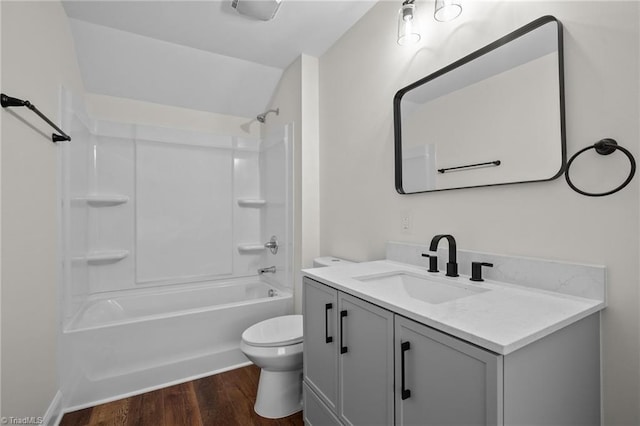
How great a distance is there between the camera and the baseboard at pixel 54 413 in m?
1.60

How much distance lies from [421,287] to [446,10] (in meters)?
1.30

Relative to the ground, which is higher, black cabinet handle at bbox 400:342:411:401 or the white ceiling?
the white ceiling

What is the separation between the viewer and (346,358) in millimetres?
1306

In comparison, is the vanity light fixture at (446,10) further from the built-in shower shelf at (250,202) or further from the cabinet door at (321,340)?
the built-in shower shelf at (250,202)

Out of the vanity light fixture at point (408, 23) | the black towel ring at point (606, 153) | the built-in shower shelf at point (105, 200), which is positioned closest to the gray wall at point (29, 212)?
the built-in shower shelf at point (105, 200)

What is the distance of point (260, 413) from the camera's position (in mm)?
1794

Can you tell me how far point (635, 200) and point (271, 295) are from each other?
2.45m

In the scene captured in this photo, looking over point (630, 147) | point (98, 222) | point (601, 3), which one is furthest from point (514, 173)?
point (98, 222)

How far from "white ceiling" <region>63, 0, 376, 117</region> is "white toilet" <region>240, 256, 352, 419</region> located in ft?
6.82

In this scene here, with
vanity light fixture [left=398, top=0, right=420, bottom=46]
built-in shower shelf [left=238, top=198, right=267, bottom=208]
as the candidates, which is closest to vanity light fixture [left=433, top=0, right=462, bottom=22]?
vanity light fixture [left=398, top=0, right=420, bottom=46]

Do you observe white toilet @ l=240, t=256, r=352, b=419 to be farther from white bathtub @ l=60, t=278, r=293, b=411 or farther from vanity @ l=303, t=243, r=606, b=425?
white bathtub @ l=60, t=278, r=293, b=411

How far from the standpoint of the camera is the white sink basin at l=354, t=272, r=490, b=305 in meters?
1.29

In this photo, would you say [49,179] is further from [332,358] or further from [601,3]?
[601,3]

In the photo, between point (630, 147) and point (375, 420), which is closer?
point (630, 147)
